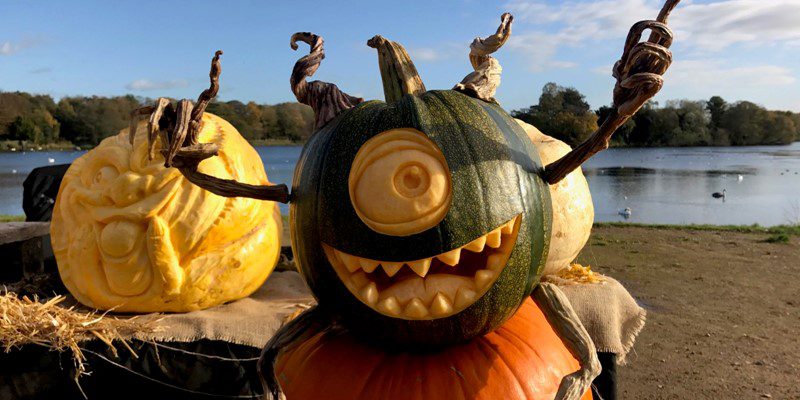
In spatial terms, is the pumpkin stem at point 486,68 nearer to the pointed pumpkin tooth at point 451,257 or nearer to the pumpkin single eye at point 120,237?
the pointed pumpkin tooth at point 451,257

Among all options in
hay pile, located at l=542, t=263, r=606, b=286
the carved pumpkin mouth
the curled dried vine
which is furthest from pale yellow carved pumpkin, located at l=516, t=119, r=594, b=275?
the curled dried vine

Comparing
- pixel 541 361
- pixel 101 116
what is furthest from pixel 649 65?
pixel 101 116

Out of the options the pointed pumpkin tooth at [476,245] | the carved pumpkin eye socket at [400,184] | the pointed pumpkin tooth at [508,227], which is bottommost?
the pointed pumpkin tooth at [476,245]

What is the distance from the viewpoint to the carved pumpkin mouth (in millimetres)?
2012

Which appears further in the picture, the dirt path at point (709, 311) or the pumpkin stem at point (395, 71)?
the dirt path at point (709, 311)

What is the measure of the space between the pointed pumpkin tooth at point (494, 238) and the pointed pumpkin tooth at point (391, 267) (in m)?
0.31

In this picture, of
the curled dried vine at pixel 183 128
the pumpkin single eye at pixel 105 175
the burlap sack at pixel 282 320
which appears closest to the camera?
the curled dried vine at pixel 183 128

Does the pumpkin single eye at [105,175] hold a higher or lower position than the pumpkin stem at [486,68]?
lower

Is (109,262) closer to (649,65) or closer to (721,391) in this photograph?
(649,65)

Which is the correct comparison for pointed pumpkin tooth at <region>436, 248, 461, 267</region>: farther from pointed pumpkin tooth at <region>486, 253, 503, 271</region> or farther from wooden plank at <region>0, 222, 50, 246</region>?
wooden plank at <region>0, 222, 50, 246</region>

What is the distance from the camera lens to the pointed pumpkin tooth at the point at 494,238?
204 cm

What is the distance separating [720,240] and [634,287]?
3.84 meters

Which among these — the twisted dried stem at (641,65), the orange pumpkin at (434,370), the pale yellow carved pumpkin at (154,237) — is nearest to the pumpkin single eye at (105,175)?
the pale yellow carved pumpkin at (154,237)

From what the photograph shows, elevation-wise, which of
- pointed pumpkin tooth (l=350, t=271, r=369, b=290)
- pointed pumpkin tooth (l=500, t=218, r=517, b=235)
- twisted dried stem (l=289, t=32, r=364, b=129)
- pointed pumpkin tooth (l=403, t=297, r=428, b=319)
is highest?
twisted dried stem (l=289, t=32, r=364, b=129)
